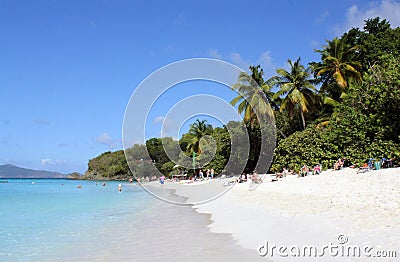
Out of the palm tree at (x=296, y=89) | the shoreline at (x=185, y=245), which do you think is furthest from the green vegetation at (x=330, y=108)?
the shoreline at (x=185, y=245)

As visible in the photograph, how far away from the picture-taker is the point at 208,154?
164ft

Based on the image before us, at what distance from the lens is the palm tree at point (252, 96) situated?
33.4 meters

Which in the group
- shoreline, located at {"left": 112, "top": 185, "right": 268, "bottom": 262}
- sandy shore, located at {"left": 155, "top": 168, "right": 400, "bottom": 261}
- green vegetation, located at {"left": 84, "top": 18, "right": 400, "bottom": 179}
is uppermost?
green vegetation, located at {"left": 84, "top": 18, "right": 400, "bottom": 179}

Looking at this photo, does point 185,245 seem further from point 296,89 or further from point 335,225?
point 296,89

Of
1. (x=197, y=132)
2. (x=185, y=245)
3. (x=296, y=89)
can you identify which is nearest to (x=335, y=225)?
(x=185, y=245)

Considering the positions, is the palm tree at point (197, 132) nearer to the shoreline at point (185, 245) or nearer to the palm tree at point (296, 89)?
the palm tree at point (296, 89)

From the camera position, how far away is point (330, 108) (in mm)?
32812

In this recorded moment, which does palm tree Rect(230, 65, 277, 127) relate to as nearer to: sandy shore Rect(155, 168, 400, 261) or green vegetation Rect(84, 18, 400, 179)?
green vegetation Rect(84, 18, 400, 179)

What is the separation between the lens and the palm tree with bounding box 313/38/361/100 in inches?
1185

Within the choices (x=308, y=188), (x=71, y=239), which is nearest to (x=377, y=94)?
(x=308, y=188)

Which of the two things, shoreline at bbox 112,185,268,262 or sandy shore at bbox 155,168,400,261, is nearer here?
sandy shore at bbox 155,168,400,261

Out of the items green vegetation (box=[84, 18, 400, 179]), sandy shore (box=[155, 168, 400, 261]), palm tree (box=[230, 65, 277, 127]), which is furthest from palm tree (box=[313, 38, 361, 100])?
sandy shore (box=[155, 168, 400, 261])

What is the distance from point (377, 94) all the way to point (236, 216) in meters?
11.0

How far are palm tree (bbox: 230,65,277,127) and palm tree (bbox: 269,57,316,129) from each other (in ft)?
4.47
